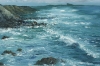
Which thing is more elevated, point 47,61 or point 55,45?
point 55,45

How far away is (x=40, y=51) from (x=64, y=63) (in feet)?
17.3

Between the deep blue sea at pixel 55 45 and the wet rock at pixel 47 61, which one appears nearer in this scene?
the wet rock at pixel 47 61

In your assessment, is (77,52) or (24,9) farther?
(24,9)

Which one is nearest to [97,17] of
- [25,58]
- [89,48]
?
[89,48]

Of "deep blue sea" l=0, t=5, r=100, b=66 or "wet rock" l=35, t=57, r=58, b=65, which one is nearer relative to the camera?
"wet rock" l=35, t=57, r=58, b=65

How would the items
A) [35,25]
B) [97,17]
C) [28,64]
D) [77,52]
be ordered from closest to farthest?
[28,64] < [77,52] < [35,25] < [97,17]

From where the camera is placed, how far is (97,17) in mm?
59562

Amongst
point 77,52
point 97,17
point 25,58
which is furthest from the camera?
point 97,17

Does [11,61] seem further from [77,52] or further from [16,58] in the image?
[77,52]

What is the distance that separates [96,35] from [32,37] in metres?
9.02

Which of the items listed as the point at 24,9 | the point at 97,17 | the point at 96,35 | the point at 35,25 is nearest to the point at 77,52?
the point at 96,35

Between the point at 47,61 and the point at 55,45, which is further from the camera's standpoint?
the point at 55,45

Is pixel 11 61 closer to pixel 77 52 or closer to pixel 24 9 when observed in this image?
pixel 77 52

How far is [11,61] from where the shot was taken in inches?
1131
